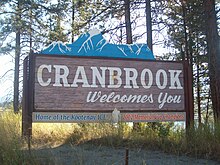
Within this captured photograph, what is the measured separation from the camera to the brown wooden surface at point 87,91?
912 centimetres

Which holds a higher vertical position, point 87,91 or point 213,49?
point 213,49

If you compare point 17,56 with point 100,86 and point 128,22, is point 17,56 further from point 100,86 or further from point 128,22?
point 100,86

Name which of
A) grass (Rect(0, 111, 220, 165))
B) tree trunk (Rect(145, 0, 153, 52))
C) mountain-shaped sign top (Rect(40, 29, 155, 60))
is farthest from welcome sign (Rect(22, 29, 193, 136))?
tree trunk (Rect(145, 0, 153, 52))

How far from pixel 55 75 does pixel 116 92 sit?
173 cm

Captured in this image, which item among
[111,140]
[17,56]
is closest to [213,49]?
[111,140]

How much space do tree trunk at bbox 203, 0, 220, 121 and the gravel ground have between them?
18.5ft

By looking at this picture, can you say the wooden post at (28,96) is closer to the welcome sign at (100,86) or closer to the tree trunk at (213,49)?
the welcome sign at (100,86)

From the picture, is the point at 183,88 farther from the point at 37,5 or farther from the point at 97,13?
the point at 37,5

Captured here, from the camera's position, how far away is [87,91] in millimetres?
9539

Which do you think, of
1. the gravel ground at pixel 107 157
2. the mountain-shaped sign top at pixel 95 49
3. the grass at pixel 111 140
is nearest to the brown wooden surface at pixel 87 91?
the grass at pixel 111 140

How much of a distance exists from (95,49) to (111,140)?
3247 mm

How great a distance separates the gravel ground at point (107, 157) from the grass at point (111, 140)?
266 millimetres

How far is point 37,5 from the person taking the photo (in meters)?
24.3

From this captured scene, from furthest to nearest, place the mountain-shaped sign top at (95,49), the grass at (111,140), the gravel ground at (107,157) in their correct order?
the mountain-shaped sign top at (95,49) < the grass at (111,140) < the gravel ground at (107,157)
